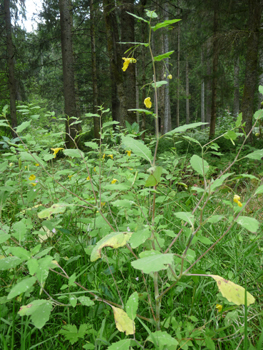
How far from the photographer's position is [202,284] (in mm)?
1201

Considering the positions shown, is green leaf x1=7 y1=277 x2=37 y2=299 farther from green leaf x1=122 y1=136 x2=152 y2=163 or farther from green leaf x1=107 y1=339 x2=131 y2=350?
green leaf x1=122 y1=136 x2=152 y2=163

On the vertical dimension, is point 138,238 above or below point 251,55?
below

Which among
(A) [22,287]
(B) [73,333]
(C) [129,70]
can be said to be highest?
(C) [129,70]

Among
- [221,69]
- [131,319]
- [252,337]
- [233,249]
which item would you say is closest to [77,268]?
[131,319]

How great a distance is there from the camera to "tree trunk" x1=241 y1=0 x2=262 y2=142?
4816 millimetres

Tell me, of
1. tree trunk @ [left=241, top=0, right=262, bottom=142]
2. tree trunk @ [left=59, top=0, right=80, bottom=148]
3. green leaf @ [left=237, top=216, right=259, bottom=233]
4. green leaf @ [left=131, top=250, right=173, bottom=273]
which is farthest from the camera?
tree trunk @ [left=59, top=0, right=80, bottom=148]

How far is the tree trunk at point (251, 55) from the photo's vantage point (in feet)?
15.8

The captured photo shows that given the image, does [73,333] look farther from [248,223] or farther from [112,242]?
[248,223]

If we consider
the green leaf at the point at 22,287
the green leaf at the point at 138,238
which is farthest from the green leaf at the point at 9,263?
the green leaf at the point at 138,238

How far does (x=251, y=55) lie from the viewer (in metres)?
4.96

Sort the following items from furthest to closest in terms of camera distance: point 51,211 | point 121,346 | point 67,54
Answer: point 67,54 → point 51,211 → point 121,346

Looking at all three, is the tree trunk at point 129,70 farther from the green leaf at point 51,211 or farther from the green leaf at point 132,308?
the green leaf at point 132,308

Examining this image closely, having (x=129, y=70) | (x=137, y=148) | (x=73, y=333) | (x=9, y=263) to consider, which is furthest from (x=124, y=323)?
Answer: (x=129, y=70)

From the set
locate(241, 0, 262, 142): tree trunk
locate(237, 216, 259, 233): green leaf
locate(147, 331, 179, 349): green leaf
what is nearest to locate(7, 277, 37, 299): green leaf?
locate(147, 331, 179, 349): green leaf
